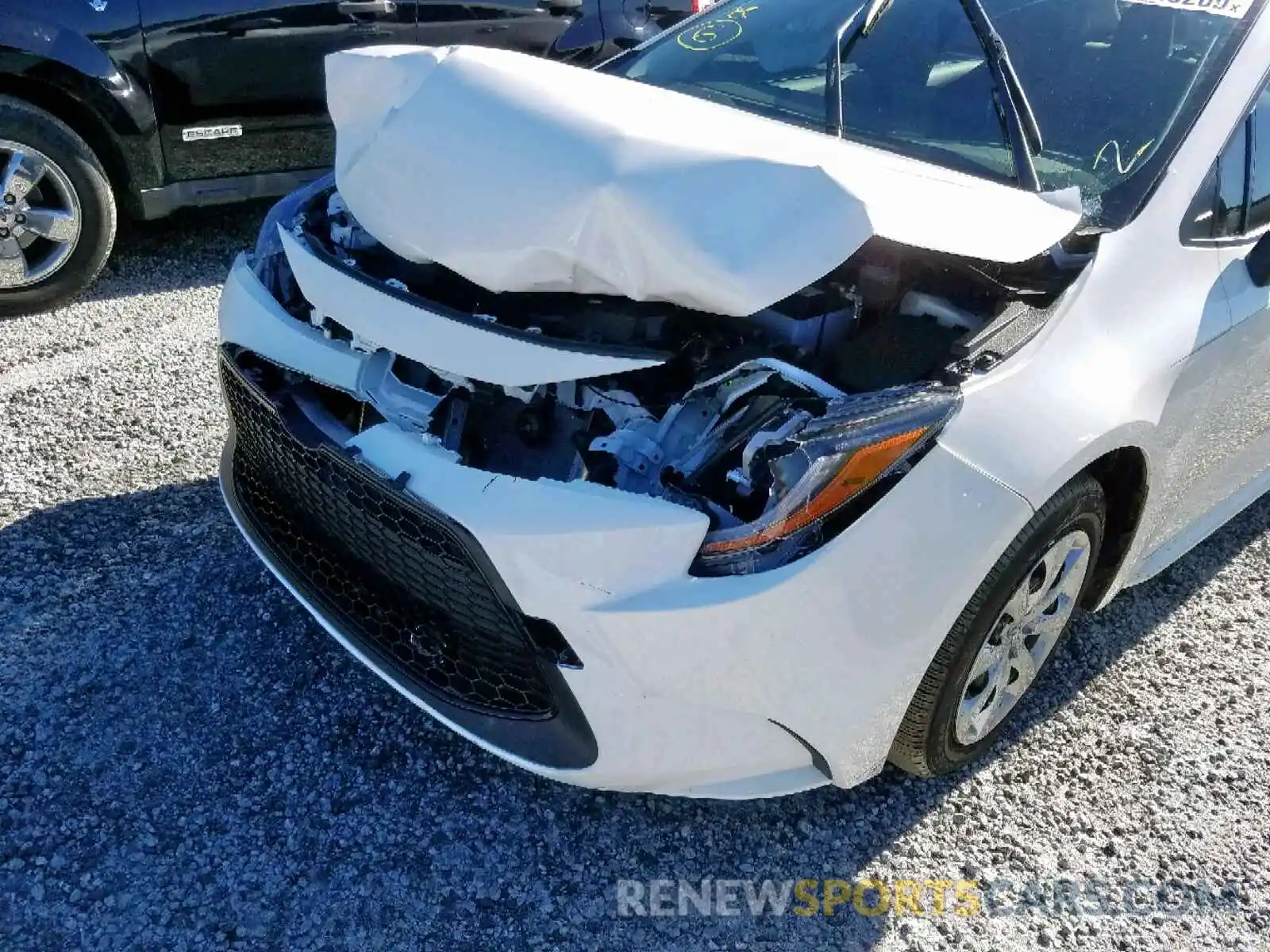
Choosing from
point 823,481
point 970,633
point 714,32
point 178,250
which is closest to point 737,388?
point 823,481

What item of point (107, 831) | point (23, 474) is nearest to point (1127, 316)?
point (107, 831)

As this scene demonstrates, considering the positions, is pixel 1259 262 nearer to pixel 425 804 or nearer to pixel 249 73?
pixel 425 804

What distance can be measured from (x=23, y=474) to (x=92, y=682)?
1.05 m

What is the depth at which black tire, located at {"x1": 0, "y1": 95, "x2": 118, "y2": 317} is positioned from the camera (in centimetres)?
430

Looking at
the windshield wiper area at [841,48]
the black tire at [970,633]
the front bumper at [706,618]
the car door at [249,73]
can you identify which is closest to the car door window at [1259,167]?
the black tire at [970,633]

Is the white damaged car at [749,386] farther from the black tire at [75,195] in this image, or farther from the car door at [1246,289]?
the black tire at [75,195]

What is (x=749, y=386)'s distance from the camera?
2.25m

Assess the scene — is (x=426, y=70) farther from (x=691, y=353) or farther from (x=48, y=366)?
(x=48, y=366)

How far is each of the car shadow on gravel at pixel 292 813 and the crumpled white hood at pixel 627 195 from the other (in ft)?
3.50

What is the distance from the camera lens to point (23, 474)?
135 inches

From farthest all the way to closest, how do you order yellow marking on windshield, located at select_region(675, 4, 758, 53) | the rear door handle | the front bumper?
the rear door handle → yellow marking on windshield, located at select_region(675, 4, 758, 53) → the front bumper

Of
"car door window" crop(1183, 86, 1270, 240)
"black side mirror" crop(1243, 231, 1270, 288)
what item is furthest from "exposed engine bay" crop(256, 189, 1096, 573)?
"black side mirror" crop(1243, 231, 1270, 288)

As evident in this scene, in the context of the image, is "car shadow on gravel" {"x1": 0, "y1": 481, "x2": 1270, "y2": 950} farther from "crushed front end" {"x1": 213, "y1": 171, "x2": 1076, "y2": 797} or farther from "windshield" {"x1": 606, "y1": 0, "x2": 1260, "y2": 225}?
"windshield" {"x1": 606, "y1": 0, "x2": 1260, "y2": 225}

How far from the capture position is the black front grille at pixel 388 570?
83.8 inches
